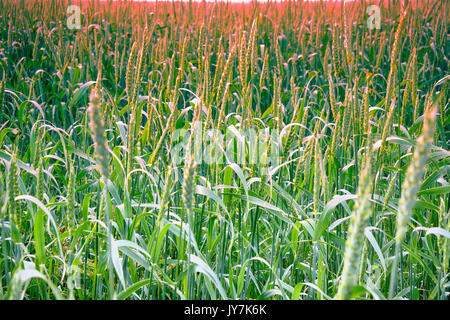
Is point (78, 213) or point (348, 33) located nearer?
point (348, 33)

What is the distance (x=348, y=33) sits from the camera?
123 cm

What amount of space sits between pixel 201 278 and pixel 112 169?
1.78 feet

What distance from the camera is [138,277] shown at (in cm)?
126

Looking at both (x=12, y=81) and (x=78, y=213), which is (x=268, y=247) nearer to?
(x=78, y=213)

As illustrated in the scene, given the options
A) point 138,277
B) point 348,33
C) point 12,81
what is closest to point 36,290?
point 138,277

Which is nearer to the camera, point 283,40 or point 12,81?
point 12,81

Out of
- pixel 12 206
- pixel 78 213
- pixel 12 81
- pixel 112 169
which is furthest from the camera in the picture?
pixel 12 81

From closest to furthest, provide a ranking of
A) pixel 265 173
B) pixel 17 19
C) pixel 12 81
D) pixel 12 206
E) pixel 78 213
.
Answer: pixel 12 206 → pixel 265 173 → pixel 78 213 → pixel 12 81 → pixel 17 19

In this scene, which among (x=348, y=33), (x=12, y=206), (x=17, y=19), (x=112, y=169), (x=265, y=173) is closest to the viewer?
(x=12, y=206)

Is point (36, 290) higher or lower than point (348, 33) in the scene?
lower
